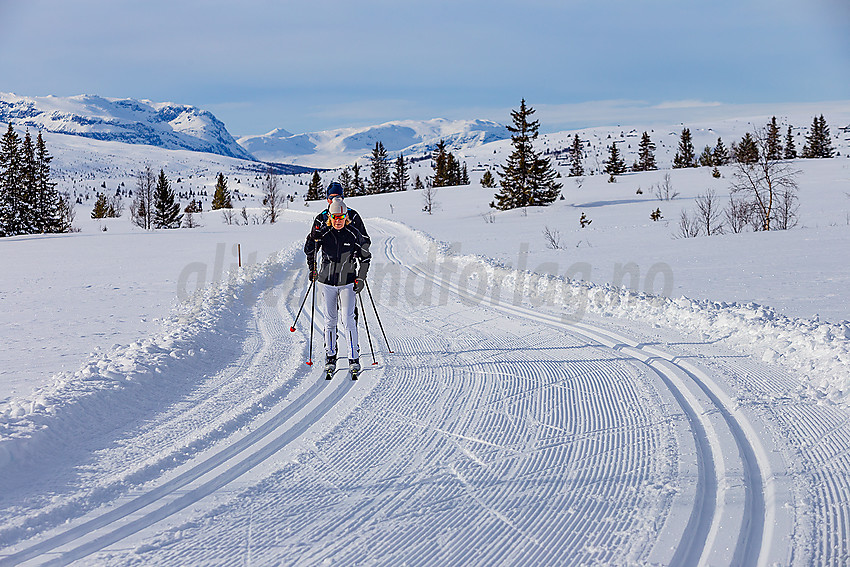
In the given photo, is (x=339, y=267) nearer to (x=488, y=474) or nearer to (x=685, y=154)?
(x=488, y=474)

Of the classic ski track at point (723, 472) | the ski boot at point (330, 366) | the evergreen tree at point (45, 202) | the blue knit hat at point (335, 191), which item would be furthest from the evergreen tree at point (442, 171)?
the classic ski track at point (723, 472)

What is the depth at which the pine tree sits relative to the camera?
61.0 meters

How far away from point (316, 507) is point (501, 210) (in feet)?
162

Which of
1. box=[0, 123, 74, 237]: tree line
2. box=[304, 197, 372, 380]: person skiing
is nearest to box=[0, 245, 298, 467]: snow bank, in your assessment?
box=[304, 197, 372, 380]: person skiing

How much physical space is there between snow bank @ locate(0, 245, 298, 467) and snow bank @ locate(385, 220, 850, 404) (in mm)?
5420

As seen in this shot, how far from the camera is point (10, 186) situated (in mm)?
43750

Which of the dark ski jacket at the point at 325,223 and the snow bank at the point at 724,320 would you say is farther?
the dark ski jacket at the point at 325,223

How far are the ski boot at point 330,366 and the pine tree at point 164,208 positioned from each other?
6130cm

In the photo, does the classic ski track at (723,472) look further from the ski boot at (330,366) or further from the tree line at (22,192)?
the tree line at (22,192)

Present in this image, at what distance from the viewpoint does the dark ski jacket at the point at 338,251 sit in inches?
259

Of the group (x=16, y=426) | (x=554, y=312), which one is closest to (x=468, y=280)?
(x=554, y=312)

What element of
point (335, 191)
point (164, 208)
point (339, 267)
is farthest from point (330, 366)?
point (164, 208)

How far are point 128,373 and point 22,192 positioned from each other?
49.1 metres

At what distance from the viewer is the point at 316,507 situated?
3676 mm
